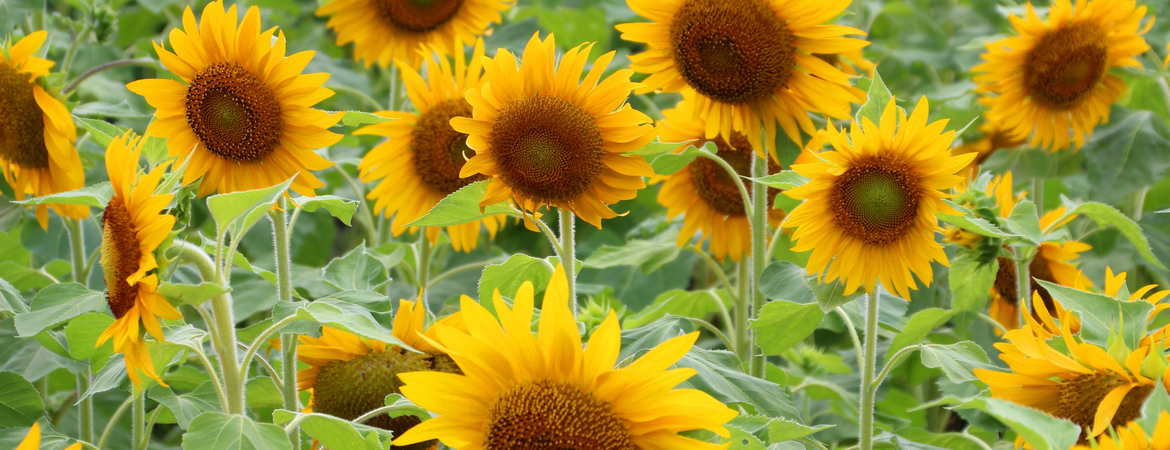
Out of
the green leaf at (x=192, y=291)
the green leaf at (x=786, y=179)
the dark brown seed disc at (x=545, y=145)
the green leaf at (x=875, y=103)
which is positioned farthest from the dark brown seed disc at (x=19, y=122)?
the green leaf at (x=875, y=103)

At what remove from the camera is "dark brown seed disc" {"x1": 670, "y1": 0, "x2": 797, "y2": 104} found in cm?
117

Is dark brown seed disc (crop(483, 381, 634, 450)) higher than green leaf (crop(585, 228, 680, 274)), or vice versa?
green leaf (crop(585, 228, 680, 274))

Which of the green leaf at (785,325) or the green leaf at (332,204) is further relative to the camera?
the green leaf at (785,325)

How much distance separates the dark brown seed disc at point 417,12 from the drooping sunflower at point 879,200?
3.15ft

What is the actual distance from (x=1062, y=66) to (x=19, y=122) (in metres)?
1.65

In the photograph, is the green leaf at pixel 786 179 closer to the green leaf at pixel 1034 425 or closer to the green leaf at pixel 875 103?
the green leaf at pixel 875 103

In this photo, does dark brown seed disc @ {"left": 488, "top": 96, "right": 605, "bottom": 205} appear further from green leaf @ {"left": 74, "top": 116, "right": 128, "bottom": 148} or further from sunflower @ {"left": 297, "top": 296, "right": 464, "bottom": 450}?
green leaf @ {"left": 74, "top": 116, "right": 128, "bottom": 148}

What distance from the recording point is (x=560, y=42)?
2.34 metres

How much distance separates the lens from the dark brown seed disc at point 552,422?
78cm

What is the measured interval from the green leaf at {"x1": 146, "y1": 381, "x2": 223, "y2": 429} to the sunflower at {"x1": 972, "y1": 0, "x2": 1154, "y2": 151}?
1.39 m

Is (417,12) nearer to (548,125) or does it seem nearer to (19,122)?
(19,122)

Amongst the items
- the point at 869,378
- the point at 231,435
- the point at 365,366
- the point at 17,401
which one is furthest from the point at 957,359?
the point at 17,401

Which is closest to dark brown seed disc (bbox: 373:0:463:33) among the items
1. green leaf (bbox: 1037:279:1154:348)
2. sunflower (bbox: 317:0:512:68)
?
sunflower (bbox: 317:0:512:68)

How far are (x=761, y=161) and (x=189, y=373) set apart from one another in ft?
3.00
